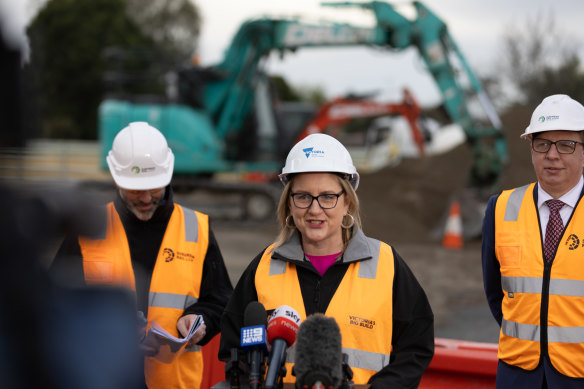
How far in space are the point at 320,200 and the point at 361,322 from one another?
55cm

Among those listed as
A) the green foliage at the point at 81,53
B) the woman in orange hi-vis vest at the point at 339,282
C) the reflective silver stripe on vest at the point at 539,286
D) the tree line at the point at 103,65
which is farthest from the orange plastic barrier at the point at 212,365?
the green foliage at the point at 81,53

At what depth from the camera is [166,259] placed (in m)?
3.33

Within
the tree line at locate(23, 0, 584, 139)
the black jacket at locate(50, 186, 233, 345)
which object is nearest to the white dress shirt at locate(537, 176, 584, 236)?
the black jacket at locate(50, 186, 233, 345)

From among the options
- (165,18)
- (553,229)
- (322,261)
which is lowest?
(322,261)

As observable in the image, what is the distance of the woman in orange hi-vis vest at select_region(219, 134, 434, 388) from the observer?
8.63ft

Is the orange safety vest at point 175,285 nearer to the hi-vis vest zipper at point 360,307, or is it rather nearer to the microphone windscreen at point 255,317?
the hi-vis vest zipper at point 360,307

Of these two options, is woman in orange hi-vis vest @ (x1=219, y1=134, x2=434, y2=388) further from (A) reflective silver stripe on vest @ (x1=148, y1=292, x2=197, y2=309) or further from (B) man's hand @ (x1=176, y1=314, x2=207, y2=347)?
(A) reflective silver stripe on vest @ (x1=148, y1=292, x2=197, y2=309)

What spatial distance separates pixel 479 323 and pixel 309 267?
6133 mm

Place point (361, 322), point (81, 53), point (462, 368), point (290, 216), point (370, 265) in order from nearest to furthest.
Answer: point (361, 322) < point (370, 265) < point (290, 216) < point (462, 368) < point (81, 53)

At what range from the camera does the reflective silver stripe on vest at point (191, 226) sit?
3.41 metres

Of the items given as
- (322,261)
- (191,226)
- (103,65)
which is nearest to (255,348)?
(322,261)

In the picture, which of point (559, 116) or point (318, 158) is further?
point (559, 116)

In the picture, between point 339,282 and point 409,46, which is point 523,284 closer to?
point 339,282

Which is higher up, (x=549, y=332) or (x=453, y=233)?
(x=549, y=332)
